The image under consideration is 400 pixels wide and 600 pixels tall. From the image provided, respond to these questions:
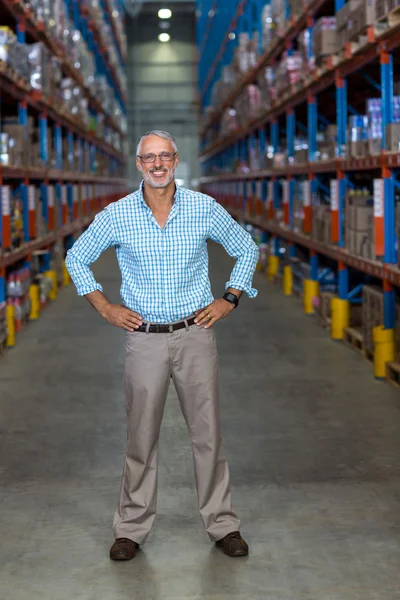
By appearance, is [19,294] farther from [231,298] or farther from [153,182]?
[153,182]

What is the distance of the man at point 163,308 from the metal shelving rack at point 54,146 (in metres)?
4.66

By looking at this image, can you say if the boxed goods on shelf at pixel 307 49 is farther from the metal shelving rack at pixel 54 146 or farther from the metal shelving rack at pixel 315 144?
the metal shelving rack at pixel 54 146

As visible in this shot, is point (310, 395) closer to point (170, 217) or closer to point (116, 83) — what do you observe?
point (170, 217)

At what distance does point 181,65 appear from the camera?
37.6 metres

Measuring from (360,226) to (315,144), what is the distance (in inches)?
109

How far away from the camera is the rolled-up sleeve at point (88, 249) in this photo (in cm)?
344

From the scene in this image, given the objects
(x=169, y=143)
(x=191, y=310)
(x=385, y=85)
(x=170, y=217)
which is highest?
(x=385, y=85)

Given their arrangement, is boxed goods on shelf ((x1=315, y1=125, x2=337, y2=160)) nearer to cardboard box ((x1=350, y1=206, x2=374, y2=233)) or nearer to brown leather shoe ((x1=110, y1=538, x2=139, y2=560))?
cardboard box ((x1=350, y1=206, x2=374, y2=233))

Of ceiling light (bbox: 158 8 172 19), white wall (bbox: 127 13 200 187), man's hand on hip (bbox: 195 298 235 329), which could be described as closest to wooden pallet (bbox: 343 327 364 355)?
man's hand on hip (bbox: 195 298 235 329)

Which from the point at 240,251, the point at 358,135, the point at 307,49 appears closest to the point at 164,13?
the point at 307,49

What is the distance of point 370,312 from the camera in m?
7.27

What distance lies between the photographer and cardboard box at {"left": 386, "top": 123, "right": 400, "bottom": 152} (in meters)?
6.57

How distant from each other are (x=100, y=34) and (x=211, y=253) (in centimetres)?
493

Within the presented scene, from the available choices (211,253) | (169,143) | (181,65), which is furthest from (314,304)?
(181,65)
